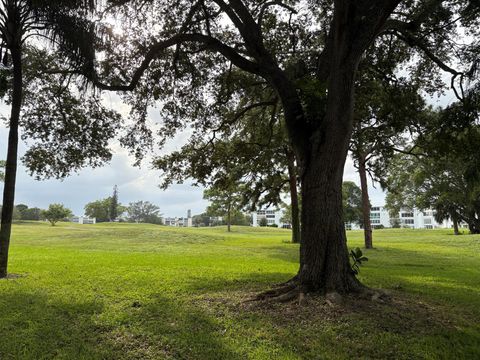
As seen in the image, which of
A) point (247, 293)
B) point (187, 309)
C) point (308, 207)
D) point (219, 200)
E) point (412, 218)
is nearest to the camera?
point (187, 309)

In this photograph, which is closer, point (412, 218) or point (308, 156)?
point (308, 156)

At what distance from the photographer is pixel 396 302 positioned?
6578 mm

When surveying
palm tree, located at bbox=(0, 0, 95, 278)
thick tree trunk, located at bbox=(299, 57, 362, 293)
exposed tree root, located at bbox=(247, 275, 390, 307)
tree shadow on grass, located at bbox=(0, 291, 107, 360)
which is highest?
palm tree, located at bbox=(0, 0, 95, 278)

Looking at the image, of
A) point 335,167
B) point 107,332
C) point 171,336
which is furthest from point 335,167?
point 107,332

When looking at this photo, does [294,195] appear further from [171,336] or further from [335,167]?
[171,336]

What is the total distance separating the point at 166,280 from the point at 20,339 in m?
4.41

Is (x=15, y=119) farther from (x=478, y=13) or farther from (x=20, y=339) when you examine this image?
(x=478, y=13)

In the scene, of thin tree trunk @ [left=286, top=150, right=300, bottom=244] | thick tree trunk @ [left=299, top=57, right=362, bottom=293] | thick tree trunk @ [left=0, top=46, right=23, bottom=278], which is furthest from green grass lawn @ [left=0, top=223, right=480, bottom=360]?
thin tree trunk @ [left=286, top=150, right=300, bottom=244]

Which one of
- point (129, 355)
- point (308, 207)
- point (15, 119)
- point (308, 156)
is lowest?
point (129, 355)

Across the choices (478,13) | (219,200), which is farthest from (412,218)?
(478,13)

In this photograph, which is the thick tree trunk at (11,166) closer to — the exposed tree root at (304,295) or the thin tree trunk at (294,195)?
the exposed tree root at (304,295)

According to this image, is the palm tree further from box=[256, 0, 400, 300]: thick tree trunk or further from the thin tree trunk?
the thin tree trunk

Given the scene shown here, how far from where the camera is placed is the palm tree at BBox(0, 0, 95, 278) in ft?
25.8

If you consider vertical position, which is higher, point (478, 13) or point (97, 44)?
point (478, 13)
